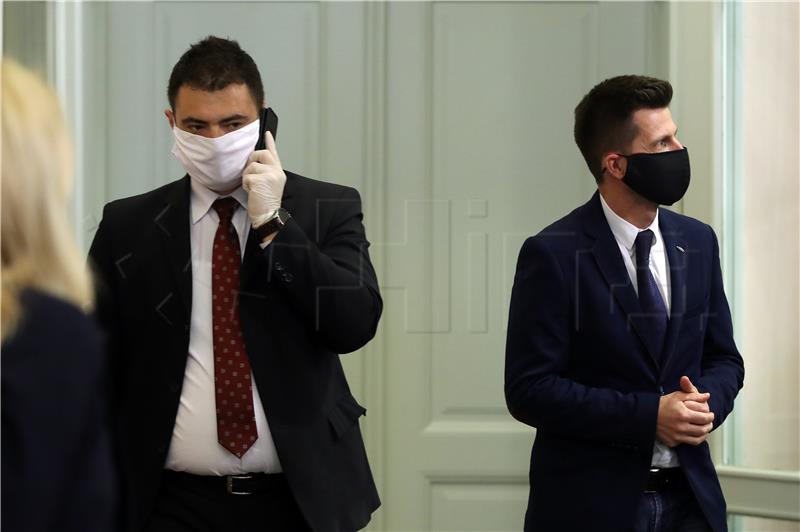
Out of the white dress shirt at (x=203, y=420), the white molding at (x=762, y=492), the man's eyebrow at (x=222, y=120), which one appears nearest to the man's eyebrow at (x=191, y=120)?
the man's eyebrow at (x=222, y=120)

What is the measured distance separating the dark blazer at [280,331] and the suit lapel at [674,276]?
544mm

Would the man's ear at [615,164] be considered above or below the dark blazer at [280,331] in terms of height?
above

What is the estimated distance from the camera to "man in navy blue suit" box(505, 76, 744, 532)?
6.61 feet

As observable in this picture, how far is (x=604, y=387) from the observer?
2.09 meters

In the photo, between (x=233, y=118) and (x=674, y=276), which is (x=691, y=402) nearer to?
(x=674, y=276)

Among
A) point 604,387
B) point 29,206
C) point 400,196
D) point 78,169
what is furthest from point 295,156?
point 29,206

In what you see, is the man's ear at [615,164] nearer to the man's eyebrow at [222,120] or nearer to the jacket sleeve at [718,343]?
the jacket sleeve at [718,343]

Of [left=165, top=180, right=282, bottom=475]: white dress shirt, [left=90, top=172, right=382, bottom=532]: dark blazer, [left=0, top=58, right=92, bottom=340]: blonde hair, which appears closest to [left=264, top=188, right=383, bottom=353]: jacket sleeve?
[left=90, top=172, right=382, bottom=532]: dark blazer

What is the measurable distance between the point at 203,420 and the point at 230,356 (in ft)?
0.38

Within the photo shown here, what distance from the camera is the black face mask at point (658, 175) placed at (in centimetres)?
214

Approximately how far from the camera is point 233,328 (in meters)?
1.93

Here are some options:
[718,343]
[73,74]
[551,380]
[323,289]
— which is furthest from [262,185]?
[73,74]

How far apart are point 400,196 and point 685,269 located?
118 centimetres

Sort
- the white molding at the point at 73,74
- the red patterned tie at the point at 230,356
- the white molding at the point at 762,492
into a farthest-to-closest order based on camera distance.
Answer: the white molding at the point at 73,74, the white molding at the point at 762,492, the red patterned tie at the point at 230,356
